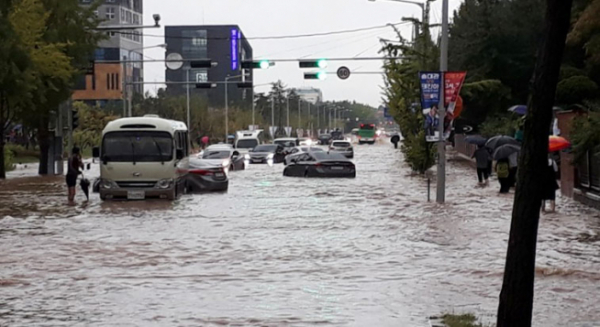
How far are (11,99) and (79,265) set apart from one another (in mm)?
26892

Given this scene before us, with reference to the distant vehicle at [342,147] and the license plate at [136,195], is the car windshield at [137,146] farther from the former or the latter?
the distant vehicle at [342,147]

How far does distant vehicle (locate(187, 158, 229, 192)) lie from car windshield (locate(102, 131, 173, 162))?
5.65 meters

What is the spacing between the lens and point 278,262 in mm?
18188

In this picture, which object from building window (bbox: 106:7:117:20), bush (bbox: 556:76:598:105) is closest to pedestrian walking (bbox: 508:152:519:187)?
bush (bbox: 556:76:598:105)

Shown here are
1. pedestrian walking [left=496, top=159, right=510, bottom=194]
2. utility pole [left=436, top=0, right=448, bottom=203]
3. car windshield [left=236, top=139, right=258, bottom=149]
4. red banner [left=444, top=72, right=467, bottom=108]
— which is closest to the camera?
utility pole [left=436, top=0, right=448, bottom=203]

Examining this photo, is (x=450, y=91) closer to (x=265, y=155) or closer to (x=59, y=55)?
(x=59, y=55)

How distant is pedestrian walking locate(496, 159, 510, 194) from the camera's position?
32.7 metres

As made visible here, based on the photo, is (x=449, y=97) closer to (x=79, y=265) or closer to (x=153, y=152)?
(x=153, y=152)

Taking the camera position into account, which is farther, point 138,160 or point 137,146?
point 137,146

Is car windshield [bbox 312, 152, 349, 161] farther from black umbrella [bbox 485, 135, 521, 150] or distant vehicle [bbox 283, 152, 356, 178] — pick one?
black umbrella [bbox 485, 135, 521, 150]

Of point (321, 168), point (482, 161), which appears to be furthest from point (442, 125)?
point (321, 168)

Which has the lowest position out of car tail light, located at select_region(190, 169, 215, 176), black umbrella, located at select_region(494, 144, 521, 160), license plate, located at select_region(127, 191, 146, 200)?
license plate, located at select_region(127, 191, 146, 200)

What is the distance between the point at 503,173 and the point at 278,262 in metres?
17.0

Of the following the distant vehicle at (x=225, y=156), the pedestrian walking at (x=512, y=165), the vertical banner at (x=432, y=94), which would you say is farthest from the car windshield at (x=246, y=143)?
the vertical banner at (x=432, y=94)
